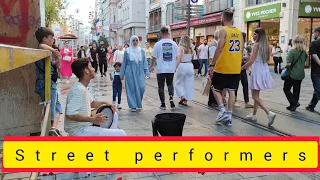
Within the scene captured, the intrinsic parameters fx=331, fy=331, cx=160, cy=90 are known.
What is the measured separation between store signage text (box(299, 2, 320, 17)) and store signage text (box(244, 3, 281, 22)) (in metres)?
1.29

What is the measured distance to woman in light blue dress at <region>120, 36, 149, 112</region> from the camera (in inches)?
288

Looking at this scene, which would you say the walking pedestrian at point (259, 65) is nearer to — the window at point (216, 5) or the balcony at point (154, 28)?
the window at point (216, 5)

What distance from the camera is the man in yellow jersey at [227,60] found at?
5.71 meters

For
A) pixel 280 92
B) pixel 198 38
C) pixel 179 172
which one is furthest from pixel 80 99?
pixel 198 38

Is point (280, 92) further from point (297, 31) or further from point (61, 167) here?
point (297, 31)

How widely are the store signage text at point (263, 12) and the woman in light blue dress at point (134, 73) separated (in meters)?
14.9

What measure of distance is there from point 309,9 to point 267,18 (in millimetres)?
2429

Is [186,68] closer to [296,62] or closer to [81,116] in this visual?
[296,62]

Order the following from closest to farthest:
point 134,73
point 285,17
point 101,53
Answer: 1. point 134,73
2. point 101,53
3. point 285,17

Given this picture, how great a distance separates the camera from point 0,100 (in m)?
4.95

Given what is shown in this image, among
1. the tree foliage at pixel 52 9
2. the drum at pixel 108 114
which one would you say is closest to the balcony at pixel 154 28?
the tree foliage at pixel 52 9

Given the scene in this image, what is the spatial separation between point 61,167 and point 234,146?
1.64 meters

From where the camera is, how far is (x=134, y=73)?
7324 millimetres

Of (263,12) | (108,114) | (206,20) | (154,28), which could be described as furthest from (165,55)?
(154,28)
